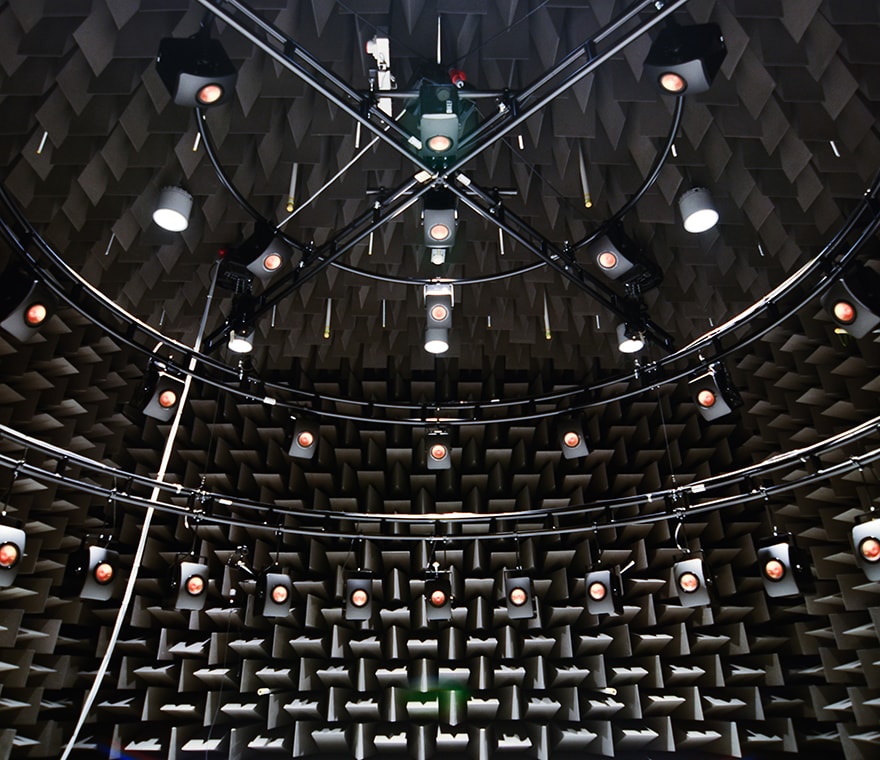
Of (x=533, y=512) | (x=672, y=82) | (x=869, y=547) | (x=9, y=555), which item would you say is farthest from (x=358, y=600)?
(x=672, y=82)

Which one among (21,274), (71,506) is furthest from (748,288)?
(71,506)

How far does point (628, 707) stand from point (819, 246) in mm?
3668

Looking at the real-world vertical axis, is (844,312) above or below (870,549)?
above

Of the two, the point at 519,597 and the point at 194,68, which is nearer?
the point at 194,68

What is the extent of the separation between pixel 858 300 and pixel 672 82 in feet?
5.19

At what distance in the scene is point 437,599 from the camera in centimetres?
482

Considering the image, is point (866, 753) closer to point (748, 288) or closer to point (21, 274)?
point (748, 288)

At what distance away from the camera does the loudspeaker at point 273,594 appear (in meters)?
4.54

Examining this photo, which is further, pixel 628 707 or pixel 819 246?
pixel 628 707

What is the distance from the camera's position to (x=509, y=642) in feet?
16.8

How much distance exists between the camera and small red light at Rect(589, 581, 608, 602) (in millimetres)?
4562

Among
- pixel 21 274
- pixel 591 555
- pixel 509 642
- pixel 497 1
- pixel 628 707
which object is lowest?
pixel 628 707

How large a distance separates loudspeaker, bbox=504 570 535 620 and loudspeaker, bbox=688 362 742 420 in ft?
5.89

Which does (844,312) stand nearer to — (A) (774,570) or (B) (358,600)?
(A) (774,570)
